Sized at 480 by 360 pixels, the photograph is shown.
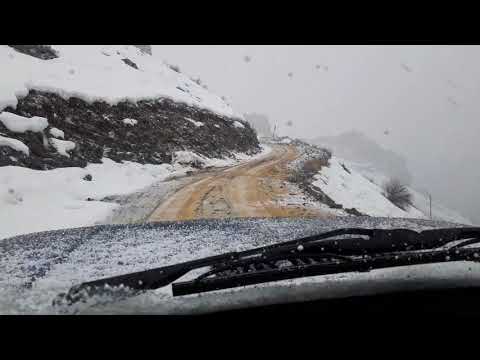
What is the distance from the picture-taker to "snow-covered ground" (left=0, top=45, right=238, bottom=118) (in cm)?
1610

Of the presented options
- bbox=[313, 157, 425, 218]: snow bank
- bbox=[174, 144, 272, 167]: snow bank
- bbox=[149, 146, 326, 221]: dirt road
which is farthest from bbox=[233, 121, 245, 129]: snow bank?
bbox=[149, 146, 326, 221]: dirt road

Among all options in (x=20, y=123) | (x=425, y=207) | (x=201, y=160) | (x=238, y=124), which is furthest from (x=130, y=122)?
(x=425, y=207)

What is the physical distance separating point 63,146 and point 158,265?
1349cm

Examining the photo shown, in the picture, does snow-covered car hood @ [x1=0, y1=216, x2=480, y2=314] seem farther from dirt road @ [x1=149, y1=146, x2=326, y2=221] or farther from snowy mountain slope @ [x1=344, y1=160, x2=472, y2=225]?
snowy mountain slope @ [x1=344, y1=160, x2=472, y2=225]

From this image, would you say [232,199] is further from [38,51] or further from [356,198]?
[38,51]

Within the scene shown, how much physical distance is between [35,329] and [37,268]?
0.94 metres

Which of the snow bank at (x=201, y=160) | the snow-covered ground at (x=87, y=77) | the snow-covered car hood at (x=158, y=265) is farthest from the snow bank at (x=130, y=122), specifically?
the snow-covered car hood at (x=158, y=265)

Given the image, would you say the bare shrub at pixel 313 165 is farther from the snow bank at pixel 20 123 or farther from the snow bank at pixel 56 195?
the snow bank at pixel 20 123

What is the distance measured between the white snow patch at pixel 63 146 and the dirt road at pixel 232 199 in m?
4.74

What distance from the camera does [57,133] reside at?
48.1ft
